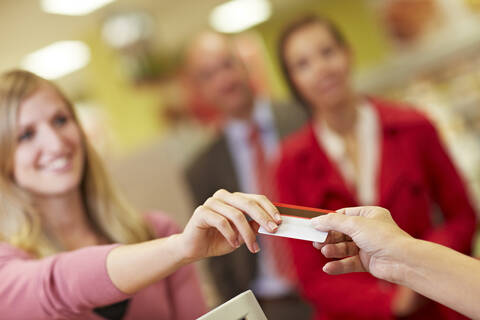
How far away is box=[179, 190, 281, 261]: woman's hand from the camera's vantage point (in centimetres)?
78

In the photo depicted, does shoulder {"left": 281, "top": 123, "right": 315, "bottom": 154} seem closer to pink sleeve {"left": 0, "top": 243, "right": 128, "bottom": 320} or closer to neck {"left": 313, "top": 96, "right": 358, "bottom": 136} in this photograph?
neck {"left": 313, "top": 96, "right": 358, "bottom": 136}

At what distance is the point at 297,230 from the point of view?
2.50 ft

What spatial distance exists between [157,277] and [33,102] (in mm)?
517

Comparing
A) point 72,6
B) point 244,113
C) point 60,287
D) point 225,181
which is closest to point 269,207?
point 60,287

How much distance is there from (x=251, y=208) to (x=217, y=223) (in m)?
0.06

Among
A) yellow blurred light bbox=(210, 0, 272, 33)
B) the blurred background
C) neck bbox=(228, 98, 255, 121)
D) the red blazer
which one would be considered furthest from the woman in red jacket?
yellow blurred light bbox=(210, 0, 272, 33)

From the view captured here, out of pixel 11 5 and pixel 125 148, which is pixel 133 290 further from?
pixel 125 148

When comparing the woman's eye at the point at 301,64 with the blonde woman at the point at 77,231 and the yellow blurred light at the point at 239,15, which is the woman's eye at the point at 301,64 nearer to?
the blonde woman at the point at 77,231

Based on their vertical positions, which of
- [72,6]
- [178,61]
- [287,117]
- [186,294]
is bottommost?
[186,294]

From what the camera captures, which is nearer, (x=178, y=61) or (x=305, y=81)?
(x=305, y=81)

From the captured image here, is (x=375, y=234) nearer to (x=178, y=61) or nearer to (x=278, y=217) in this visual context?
(x=278, y=217)

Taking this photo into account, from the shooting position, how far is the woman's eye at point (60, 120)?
1.18 meters

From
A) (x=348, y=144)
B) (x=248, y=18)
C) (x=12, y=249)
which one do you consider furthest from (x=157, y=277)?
(x=248, y=18)

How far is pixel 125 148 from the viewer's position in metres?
5.82
